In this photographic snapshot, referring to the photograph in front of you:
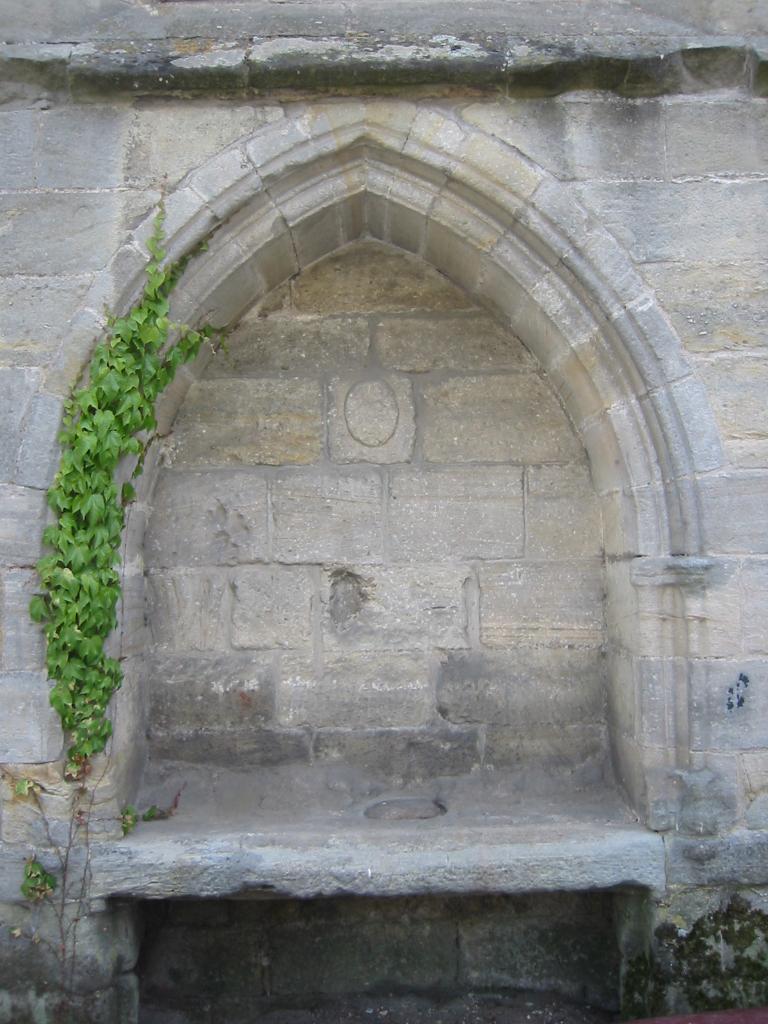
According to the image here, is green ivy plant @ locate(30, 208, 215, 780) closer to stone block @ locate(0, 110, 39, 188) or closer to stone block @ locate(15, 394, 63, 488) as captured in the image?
stone block @ locate(15, 394, 63, 488)

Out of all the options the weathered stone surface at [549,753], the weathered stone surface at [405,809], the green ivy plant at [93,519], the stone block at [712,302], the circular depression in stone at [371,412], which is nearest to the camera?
the green ivy plant at [93,519]

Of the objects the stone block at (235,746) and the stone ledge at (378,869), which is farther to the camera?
the stone block at (235,746)

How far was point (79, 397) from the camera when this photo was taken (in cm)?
293

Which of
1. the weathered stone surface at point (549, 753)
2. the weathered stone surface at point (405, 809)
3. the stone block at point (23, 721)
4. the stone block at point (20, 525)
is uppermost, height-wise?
the stone block at point (20, 525)

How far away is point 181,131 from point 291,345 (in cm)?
92

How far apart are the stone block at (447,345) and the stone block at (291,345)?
0.34 feet

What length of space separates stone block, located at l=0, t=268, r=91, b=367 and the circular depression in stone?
1113 mm

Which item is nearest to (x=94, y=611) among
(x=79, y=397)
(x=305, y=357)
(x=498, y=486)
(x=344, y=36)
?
(x=79, y=397)

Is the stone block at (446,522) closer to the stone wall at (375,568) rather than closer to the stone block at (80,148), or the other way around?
the stone wall at (375,568)

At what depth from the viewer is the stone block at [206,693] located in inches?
141

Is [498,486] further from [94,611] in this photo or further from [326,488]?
[94,611]

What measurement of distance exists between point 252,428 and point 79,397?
85 cm

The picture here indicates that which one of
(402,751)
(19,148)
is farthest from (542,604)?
(19,148)

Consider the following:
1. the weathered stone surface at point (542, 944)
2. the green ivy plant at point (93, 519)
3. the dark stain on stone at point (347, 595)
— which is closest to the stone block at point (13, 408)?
the green ivy plant at point (93, 519)
